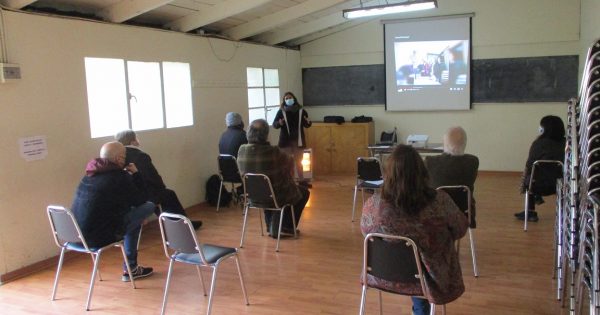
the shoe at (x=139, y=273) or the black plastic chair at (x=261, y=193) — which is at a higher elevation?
the black plastic chair at (x=261, y=193)

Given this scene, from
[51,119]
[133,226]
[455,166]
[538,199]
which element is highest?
[51,119]

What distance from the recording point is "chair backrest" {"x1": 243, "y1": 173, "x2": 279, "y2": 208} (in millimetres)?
4492

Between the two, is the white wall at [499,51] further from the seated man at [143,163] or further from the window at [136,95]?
the seated man at [143,163]

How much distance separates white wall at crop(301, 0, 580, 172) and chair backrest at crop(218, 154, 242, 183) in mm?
3657

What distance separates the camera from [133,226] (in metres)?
3.90

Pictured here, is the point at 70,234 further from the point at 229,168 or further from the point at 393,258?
the point at 229,168

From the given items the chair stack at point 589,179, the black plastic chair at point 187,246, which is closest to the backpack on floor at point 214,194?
the black plastic chair at point 187,246

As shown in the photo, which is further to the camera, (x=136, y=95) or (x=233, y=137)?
(x=233, y=137)

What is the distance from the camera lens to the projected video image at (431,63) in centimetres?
816

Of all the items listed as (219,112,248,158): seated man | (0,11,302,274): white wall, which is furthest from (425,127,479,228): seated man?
(0,11,302,274): white wall

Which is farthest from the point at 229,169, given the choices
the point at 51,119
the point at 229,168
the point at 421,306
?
the point at 421,306

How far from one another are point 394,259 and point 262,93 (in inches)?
243

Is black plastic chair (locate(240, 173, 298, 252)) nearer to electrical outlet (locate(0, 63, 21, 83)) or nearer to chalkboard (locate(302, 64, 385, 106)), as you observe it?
electrical outlet (locate(0, 63, 21, 83))

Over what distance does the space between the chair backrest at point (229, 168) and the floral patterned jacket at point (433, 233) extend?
151 inches
